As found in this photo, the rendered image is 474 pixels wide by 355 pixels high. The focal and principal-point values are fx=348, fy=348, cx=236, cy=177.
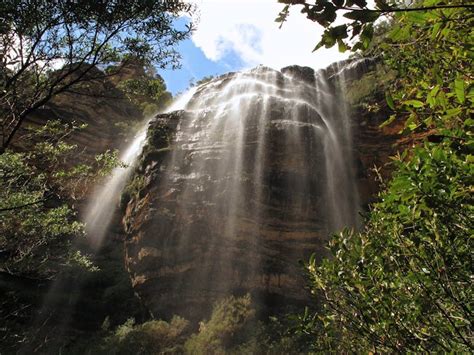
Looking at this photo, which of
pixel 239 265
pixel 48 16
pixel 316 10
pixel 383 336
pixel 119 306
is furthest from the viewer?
pixel 119 306

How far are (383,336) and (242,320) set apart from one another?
12.4 m

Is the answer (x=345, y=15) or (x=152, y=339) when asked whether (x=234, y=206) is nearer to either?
(x=152, y=339)

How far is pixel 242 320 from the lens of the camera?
45.9 feet

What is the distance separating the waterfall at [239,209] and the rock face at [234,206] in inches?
1.8

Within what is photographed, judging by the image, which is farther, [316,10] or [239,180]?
[239,180]

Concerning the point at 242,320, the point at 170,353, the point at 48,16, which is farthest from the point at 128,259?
the point at 48,16

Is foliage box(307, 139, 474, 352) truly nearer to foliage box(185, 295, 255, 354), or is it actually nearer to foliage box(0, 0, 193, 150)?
foliage box(0, 0, 193, 150)

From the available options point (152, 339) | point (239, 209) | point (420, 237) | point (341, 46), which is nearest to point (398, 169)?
point (420, 237)

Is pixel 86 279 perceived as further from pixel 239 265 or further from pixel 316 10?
pixel 316 10

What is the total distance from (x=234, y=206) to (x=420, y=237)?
13653 millimetres

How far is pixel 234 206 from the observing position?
1620 centimetres

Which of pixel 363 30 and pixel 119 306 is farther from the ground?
pixel 119 306

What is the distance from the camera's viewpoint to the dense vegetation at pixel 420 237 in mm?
1876

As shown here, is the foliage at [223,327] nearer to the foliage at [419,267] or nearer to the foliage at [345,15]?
the foliage at [419,267]
